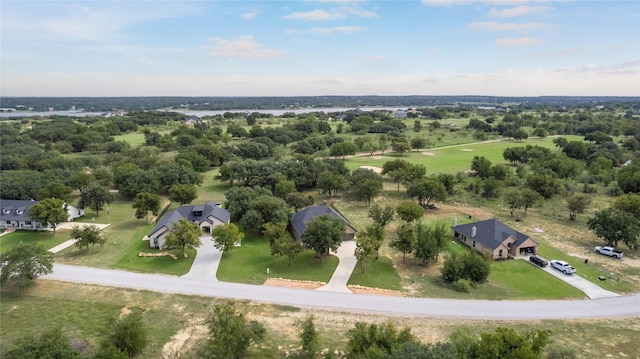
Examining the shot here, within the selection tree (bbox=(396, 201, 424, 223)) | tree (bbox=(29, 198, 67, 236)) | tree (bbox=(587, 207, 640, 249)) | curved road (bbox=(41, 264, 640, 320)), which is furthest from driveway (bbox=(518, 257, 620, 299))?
tree (bbox=(29, 198, 67, 236))

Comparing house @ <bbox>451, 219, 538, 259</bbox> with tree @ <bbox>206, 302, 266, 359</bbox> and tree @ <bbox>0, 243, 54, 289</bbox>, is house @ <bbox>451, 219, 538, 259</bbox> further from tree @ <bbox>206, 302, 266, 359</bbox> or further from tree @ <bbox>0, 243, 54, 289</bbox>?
tree @ <bbox>0, 243, 54, 289</bbox>

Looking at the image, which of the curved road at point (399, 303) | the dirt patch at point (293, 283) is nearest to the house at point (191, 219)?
the curved road at point (399, 303)

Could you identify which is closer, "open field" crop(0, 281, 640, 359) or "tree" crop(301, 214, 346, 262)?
"open field" crop(0, 281, 640, 359)

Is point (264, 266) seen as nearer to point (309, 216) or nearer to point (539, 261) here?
point (309, 216)

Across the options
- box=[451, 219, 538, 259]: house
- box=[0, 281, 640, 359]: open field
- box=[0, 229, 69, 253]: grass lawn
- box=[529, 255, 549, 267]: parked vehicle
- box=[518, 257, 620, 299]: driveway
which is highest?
box=[451, 219, 538, 259]: house

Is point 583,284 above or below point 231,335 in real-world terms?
below

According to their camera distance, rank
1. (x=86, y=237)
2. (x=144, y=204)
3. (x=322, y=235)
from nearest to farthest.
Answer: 1. (x=322, y=235)
2. (x=86, y=237)
3. (x=144, y=204)

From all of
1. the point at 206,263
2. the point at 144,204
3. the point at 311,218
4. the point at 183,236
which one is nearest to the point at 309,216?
the point at 311,218
